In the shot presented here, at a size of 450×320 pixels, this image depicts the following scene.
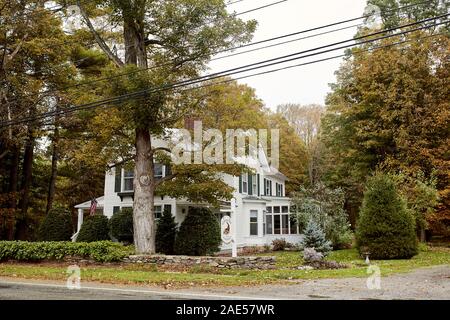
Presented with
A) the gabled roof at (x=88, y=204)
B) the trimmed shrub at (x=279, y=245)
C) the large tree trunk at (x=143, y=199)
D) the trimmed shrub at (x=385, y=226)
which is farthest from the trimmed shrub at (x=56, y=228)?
the trimmed shrub at (x=385, y=226)

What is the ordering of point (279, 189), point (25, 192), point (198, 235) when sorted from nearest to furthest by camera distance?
point (198, 235) → point (25, 192) → point (279, 189)

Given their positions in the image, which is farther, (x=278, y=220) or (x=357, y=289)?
(x=278, y=220)

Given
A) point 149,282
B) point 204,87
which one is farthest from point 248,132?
point 149,282

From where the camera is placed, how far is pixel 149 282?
478 inches

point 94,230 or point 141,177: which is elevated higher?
point 141,177

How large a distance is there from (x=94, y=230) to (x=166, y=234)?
152 inches

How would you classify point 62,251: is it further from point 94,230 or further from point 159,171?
point 159,171

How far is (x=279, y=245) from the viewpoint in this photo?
28.6m

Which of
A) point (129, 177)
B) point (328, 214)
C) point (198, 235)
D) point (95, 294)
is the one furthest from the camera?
point (328, 214)

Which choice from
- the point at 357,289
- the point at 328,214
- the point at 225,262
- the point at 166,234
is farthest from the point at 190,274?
the point at 328,214

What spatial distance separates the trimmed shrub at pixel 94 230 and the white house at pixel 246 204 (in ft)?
8.05

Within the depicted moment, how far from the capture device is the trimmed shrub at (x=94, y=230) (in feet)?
73.8

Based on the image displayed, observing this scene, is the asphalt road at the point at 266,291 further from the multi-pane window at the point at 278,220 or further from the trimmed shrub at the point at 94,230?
the multi-pane window at the point at 278,220
